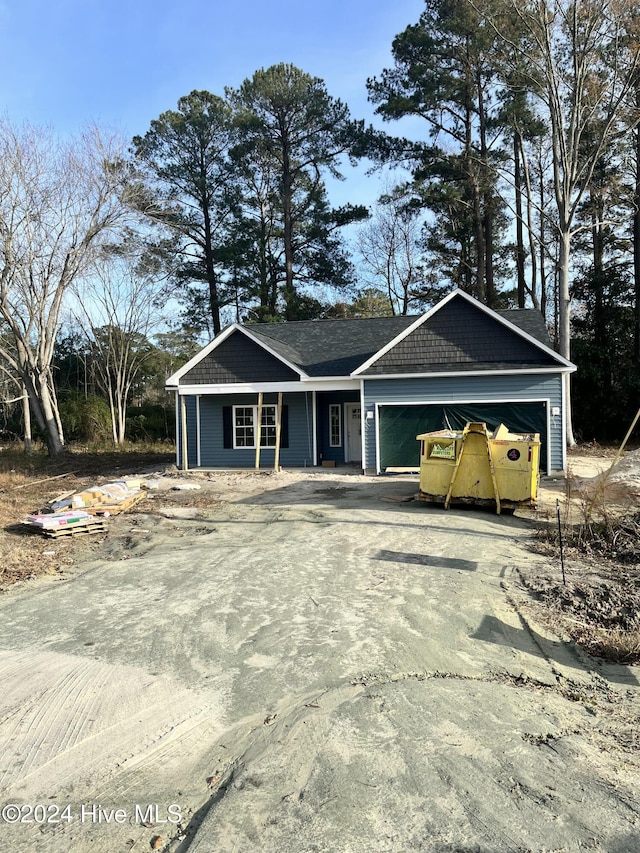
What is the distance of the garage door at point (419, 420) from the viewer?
16031mm

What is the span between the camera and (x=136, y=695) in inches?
157

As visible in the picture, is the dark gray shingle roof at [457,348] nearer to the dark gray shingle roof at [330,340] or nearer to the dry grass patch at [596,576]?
the dark gray shingle roof at [330,340]

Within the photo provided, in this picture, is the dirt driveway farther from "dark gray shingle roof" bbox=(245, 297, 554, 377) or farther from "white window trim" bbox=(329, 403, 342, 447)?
"white window trim" bbox=(329, 403, 342, 447)

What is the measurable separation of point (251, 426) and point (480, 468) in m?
9.94

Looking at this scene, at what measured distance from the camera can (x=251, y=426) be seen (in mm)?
19141

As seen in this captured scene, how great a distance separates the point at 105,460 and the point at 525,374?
51.6 feet

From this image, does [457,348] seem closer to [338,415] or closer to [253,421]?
[338,415]

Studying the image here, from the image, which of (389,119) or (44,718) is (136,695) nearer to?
(44,718)

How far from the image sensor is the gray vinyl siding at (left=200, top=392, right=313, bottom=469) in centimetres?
1867

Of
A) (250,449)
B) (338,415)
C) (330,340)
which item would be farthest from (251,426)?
(330,340)

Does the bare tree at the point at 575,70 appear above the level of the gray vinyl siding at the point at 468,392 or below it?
above

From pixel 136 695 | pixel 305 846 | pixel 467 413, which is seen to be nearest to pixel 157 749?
pixel 136 695

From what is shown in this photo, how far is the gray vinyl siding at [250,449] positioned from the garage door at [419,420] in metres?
3.07

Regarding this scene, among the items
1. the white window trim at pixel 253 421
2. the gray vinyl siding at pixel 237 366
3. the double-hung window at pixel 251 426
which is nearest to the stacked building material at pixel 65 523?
the white window trim at pixel 253 421
